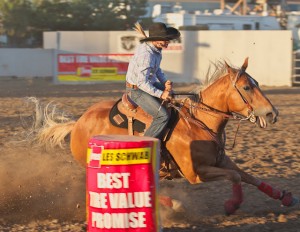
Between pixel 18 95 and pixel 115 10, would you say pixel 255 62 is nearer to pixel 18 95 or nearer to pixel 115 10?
pixel 18 95

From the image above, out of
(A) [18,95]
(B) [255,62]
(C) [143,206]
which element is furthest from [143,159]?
(B) [255,62]

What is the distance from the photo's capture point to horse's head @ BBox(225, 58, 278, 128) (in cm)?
576

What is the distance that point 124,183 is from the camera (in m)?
4.58

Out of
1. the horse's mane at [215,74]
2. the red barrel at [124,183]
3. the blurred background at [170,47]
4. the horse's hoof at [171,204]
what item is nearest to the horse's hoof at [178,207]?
the horse's hoof at [171,204]

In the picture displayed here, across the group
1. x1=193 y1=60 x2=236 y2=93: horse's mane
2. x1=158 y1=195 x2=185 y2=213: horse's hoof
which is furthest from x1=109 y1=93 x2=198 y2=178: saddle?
x1=193 y1=60 x2=236 y2=93: horse's mane

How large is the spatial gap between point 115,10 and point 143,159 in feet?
112

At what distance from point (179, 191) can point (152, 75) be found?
5.20ft

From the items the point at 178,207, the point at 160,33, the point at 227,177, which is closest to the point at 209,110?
the point at 227,177

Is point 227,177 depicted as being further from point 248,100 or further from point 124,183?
point 124,183

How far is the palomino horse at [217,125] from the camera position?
5.86 m

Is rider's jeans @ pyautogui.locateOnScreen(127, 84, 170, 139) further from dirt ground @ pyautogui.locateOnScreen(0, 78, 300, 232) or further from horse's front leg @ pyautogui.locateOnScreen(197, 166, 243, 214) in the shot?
dirt ground @ pyautogui.locateOnScreen(0, 78, 300, 232)

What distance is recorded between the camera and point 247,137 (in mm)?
10844

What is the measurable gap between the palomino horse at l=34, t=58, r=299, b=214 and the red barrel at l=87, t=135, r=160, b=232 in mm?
1330

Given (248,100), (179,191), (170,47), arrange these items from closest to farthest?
1. (248,100)
2. (179,191)
3. (170,47)
